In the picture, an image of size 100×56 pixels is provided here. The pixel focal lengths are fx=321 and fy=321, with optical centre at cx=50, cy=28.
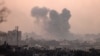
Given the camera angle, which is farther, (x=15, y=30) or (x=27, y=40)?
(x=27, y=40)

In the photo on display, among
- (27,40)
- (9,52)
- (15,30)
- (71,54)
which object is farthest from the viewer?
(27,40)

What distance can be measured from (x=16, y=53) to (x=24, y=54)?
33.6 inches

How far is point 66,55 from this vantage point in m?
34.9

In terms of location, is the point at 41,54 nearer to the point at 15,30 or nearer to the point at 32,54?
the point at 32,54

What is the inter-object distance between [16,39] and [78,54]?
18564 millimetres

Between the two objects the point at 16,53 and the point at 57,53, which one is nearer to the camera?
the point at 16,53

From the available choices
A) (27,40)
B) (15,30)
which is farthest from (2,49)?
(27,40)

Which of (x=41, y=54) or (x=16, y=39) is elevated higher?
(x=16, y=39)

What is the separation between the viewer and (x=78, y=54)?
3444 centimetres

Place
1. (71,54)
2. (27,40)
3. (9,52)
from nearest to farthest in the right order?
(9,52) → (71,54) → (27,40)

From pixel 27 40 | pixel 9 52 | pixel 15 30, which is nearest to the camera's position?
pixel 9 52

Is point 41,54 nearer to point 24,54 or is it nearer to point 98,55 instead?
point 24,54

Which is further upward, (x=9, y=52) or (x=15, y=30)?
(x=15, y=30)

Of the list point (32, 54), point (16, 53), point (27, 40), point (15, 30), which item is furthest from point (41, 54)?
point (27, 40)
